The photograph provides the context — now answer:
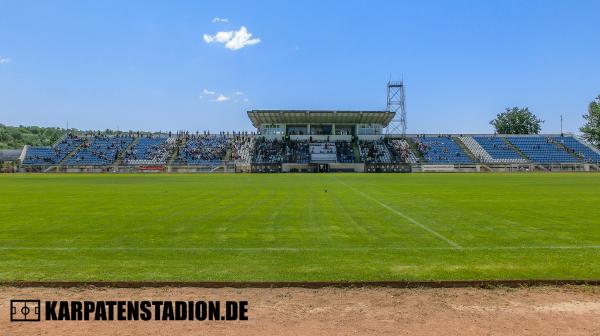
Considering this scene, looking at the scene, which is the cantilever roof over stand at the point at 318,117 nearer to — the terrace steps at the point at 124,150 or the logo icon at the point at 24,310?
the terrace steps at the point at 124,150

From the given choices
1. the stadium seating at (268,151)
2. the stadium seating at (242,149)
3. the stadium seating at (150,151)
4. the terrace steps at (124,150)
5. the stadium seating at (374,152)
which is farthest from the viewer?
the stadium seating at (268,151)

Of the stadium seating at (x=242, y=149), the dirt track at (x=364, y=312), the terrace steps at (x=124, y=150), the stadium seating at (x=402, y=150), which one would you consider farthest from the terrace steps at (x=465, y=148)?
the dirt track at (x=364, y=312)

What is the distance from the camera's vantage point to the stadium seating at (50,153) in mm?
89188

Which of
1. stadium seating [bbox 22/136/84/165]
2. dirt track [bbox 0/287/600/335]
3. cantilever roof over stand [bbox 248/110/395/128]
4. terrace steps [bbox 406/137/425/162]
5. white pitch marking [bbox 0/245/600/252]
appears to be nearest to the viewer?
dirt track [bbox 0/287/600/335]

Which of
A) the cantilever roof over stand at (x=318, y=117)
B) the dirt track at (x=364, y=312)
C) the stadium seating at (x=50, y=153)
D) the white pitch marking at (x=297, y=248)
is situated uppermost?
the cantilever roof over stand at (x=318, y=117)

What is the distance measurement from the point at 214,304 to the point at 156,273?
2.10 meters

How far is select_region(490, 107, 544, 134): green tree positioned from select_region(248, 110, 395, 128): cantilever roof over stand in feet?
199

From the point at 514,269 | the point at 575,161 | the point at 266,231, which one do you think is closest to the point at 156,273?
the point at 266,231

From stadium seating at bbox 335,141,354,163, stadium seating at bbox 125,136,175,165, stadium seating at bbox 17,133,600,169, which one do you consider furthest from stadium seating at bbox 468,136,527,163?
stadium seating at bbox 125,136,175,165

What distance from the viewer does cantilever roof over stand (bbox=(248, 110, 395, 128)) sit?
96562mm

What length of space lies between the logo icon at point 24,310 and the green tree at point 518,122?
153m

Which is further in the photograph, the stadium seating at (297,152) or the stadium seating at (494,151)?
the stadium seating at (297,152)

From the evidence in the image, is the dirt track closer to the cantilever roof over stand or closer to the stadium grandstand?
the stadium grandstand

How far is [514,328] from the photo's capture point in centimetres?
591
